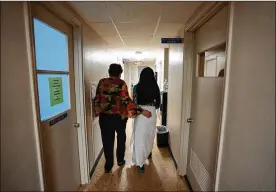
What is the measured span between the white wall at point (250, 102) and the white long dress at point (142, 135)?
1.16 metres

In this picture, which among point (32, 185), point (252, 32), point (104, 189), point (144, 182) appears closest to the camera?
point (252, 32)

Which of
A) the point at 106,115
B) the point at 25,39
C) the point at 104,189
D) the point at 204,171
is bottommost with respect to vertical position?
the point at 104,189

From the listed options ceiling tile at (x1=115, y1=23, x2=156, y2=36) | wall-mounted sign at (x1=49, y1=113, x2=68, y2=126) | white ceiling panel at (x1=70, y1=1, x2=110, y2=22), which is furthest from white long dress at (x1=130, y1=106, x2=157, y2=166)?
white ceiling panel at (x1=70, y1=1, x2=110, y2=22)

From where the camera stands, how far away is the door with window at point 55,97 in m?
1.07

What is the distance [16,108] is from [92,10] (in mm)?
1100

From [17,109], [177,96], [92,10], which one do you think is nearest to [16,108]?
[17,109]

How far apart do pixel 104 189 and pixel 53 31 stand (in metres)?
1.75

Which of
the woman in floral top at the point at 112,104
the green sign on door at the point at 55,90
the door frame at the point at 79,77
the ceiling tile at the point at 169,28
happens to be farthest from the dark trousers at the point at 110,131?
the ceiling tile at the point at 169,28

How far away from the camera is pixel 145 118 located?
2031 millimetres

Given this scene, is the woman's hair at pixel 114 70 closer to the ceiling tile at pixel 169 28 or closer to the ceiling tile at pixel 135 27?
the ceiling tile at pixel 135 27

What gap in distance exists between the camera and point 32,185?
871mm

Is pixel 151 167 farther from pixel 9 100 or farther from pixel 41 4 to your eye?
pixel 41 4

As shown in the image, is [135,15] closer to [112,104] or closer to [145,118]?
[112,104]

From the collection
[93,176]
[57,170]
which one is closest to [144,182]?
[93,176]
